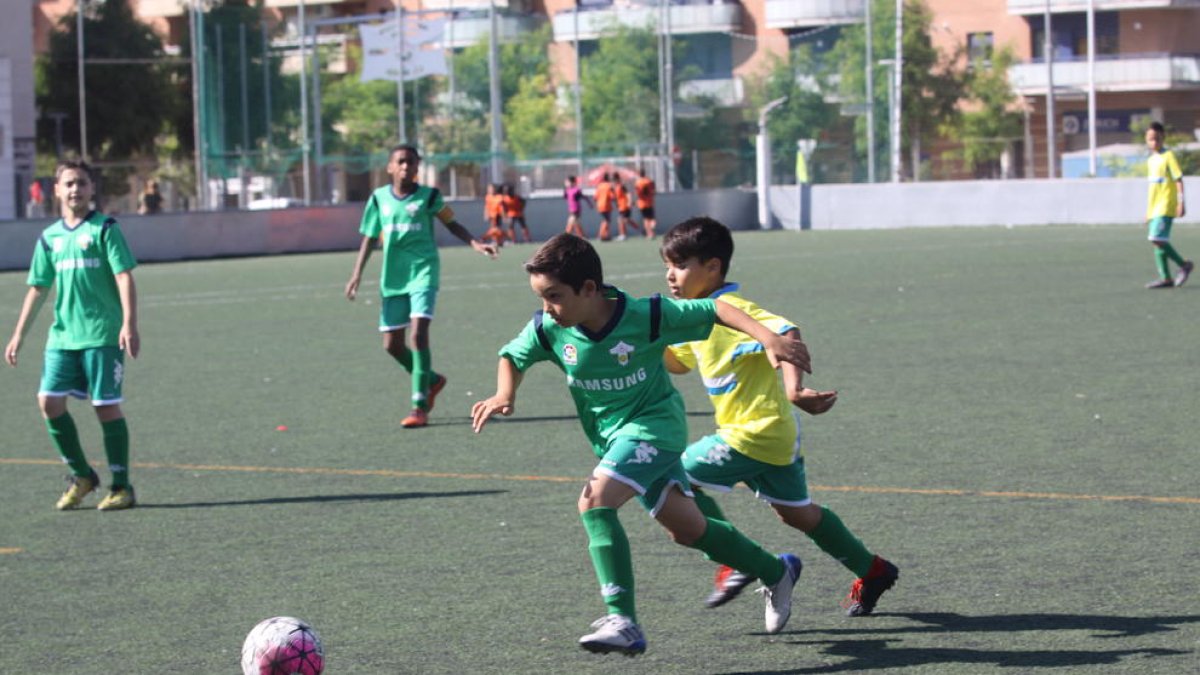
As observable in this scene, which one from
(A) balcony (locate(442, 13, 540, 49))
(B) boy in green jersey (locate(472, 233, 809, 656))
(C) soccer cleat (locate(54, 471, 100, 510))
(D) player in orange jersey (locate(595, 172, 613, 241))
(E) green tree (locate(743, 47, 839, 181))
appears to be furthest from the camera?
(A) balcony (locate(442, 13, 540, 49))

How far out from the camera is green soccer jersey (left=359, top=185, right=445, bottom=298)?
12.4m

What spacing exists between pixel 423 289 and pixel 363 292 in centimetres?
1335

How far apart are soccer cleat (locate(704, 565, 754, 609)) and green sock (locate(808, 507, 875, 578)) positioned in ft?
0.89

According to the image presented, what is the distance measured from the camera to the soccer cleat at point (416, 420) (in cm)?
1180

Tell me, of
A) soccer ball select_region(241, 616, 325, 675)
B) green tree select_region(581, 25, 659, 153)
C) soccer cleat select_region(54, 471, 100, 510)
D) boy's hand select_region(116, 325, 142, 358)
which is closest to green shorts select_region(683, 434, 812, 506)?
soccer ball select_region(241, 616, 325, 675)

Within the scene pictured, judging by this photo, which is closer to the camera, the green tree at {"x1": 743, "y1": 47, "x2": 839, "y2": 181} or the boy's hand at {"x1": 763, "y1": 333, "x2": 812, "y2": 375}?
the boy's hand at {"x1": 763, "y1": 333, "x2": 812, "y2": 375}

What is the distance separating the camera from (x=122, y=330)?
9.02m

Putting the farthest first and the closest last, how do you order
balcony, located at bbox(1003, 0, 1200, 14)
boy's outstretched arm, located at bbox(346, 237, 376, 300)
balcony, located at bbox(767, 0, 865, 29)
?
balcony, located at bbox(767, 0, 865, 29), balcony, located at bbox(1003, 0, 1200, 14), boy's outstretched arm, located at bbox(346, 237, 376, 300)

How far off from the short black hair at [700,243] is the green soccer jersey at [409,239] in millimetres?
6411

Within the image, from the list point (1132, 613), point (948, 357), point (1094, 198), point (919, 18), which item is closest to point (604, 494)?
point (1132, 613)

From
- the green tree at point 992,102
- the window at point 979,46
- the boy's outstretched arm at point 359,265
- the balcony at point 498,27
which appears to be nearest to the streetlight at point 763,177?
the green tree at point 992,102

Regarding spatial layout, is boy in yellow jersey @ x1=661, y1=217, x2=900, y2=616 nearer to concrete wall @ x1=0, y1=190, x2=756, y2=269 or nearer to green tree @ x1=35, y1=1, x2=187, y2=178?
concrete wall @ x1=0, y1=190, x2=756, y2=269

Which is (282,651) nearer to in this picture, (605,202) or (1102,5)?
(605,202)

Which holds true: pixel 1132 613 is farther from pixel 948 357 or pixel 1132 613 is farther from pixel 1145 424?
pixel 948 357
